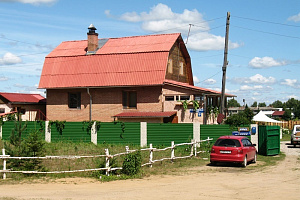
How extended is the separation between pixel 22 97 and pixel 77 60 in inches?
290

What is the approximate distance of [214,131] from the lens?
2775 cm

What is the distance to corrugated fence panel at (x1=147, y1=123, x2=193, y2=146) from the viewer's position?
1099 inches

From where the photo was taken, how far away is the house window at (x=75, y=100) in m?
38.5

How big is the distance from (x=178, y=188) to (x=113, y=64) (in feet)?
82.0

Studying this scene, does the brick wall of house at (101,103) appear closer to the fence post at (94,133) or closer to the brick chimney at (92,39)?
the brick chimney at (92,39)

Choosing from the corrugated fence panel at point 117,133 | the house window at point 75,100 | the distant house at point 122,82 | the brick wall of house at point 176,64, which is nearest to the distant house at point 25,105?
the distant house at point 122,82

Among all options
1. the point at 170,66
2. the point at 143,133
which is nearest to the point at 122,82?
the point at 170,66

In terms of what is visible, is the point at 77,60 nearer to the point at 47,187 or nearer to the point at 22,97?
the point at 22,97

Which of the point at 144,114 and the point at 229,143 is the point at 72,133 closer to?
the point at 144,114

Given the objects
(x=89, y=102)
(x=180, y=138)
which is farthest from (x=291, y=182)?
(x=89, y=102)

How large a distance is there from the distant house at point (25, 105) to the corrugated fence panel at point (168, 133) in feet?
50.2

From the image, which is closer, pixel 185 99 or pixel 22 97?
pixel 185 99

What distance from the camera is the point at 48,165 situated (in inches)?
734

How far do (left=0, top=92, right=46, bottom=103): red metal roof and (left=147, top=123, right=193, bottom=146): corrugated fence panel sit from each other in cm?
1731
